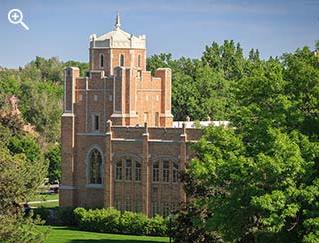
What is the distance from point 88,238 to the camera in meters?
52.9

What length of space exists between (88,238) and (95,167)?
8034mm

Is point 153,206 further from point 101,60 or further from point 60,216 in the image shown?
point 101,60

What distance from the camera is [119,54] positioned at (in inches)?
2413

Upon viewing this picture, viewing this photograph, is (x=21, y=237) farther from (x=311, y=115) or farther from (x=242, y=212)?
(x=311, y=115)

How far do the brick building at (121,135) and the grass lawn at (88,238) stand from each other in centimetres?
287

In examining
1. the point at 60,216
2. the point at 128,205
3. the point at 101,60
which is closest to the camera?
the point at 128,205

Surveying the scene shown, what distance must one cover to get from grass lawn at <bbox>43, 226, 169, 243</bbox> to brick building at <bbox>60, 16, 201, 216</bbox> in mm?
2872

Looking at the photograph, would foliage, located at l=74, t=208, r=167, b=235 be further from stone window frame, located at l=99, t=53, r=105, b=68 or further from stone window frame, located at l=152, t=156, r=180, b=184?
stone window frame, located at l=99, t=53, r=105, b=68

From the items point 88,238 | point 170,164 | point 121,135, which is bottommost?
point 88,238

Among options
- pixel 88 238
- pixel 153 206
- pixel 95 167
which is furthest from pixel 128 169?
pixel 88 238

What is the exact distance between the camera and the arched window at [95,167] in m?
60.0

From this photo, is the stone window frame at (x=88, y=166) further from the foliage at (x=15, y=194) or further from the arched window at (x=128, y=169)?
the foliage at (x=15, y=194)

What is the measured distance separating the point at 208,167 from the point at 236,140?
1458 millimetres

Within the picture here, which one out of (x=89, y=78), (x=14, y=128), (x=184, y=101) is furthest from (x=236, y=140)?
→ (x=184, y=101)
